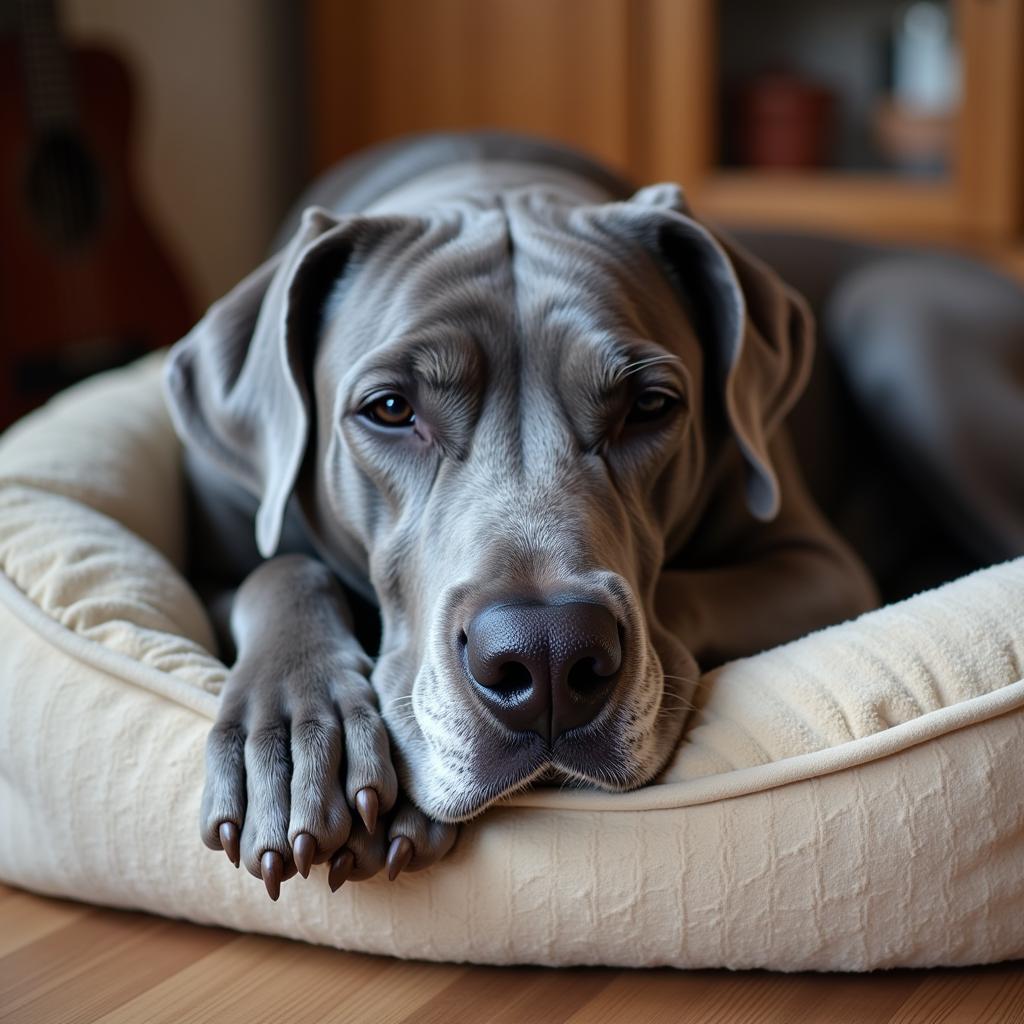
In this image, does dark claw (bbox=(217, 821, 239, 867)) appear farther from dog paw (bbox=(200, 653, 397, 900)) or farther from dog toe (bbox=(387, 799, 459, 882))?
dog toe (bbox=(387, 799, 459, 882))

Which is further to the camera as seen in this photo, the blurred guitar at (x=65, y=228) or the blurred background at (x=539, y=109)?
the blurred background at (x=539, y=109)

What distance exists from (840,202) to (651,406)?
2.69 metres

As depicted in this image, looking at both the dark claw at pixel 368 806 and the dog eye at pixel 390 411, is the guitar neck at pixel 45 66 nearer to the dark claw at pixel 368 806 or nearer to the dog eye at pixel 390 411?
the dog eye at pixel 390 411

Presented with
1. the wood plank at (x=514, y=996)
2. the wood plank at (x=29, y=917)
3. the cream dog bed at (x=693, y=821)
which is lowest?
the wood plank at (x=29, y=917)

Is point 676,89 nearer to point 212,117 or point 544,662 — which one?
point 212,117

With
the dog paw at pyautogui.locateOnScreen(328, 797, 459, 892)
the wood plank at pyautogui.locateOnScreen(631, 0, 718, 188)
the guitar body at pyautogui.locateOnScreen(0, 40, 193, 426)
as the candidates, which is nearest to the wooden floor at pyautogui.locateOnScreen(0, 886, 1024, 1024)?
the dog paw at pyautogui.locateOnScreen(328, 797, 459, 892)

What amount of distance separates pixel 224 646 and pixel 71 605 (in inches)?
10.9

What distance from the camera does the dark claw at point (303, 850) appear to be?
1260mm

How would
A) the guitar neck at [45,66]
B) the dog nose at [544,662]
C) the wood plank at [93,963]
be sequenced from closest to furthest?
1. the dog nose at [544,662]
2. the wood plank at [93,963]
3. the guitar neck at [45,66]

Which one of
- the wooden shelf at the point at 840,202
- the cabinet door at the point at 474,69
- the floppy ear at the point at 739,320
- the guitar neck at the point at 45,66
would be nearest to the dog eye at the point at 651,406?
the floppy ear at the point at 739,320

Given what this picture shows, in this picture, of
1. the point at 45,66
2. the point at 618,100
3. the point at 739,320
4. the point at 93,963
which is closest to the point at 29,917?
the point at 93,963

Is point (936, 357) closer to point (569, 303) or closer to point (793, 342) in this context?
point (793, 342)

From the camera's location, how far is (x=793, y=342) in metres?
1.91

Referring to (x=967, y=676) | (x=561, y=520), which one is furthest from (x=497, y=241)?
(x=967, y=676)
